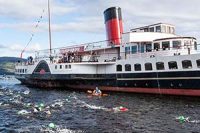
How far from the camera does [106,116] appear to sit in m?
27.9

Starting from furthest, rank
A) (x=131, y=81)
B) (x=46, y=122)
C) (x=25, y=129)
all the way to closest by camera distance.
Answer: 1. (x=131, y=81)
2. (x=46, y=122)
3. (x=25, y=129)

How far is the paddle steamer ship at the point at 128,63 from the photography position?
38062 millimetres

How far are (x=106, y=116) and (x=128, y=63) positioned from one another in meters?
16.6

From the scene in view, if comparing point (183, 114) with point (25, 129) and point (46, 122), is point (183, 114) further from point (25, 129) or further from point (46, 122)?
point (25, 129)

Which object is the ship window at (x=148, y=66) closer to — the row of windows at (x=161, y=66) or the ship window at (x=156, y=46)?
the row of windows at (x=161, y=66)

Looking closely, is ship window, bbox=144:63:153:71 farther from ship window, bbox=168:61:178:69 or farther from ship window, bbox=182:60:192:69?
ship window, bbox=182:60:192:69

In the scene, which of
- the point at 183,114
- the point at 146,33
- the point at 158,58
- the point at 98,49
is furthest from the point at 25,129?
the point at 98,49

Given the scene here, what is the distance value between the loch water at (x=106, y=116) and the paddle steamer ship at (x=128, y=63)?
235 centimetres

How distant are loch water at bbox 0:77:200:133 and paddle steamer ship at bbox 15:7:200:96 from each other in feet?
7.72

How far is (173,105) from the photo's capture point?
3281 cm

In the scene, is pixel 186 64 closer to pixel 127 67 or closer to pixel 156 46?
pixel 156 46

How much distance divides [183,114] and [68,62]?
28.4 m

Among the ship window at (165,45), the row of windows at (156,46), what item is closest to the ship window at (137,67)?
the row of windows at (156,46)

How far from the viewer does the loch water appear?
2311cm
